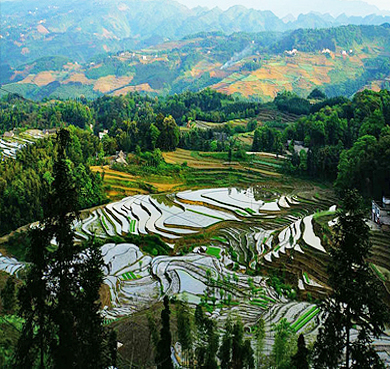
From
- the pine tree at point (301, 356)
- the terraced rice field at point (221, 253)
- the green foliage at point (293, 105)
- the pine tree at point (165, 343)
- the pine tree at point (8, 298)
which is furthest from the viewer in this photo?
the green foliage at point (293, 105)

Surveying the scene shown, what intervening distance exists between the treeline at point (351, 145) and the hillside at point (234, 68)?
4172 centimetres

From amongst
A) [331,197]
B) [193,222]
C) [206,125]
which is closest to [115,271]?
[193,222]

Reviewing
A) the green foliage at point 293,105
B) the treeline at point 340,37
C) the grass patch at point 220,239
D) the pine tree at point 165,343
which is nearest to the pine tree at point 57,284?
the pine tree at point 165,343

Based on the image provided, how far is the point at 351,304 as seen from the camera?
6.73 m

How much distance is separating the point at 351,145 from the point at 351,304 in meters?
27.9

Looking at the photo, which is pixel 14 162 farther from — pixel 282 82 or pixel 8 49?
pixel 8 49

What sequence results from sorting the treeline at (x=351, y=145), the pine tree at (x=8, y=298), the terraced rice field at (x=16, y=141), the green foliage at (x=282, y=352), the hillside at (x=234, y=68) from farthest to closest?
the hillside at (x=234, y=68), the terraced rice field at (x=16, y=141), the treeline at (x=351, y=145), the pine tree at (x=8, y=298), the green foliage at (x=282, y=352)

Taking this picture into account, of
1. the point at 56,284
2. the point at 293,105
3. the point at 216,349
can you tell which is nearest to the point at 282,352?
the point at 216,349

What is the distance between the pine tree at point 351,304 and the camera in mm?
6566

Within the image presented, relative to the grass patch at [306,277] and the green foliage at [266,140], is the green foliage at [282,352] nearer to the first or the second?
the grass patch at [306,277]

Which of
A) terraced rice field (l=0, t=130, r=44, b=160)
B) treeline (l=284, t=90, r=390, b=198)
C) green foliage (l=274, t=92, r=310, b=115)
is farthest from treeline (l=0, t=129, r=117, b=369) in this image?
green foliage (l=274, t=92, r=310, b=115)

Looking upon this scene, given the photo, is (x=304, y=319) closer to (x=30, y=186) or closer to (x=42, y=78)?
(x=30, y=186)

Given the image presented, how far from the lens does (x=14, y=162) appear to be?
27.9 metres

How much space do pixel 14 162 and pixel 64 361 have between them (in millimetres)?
24434
